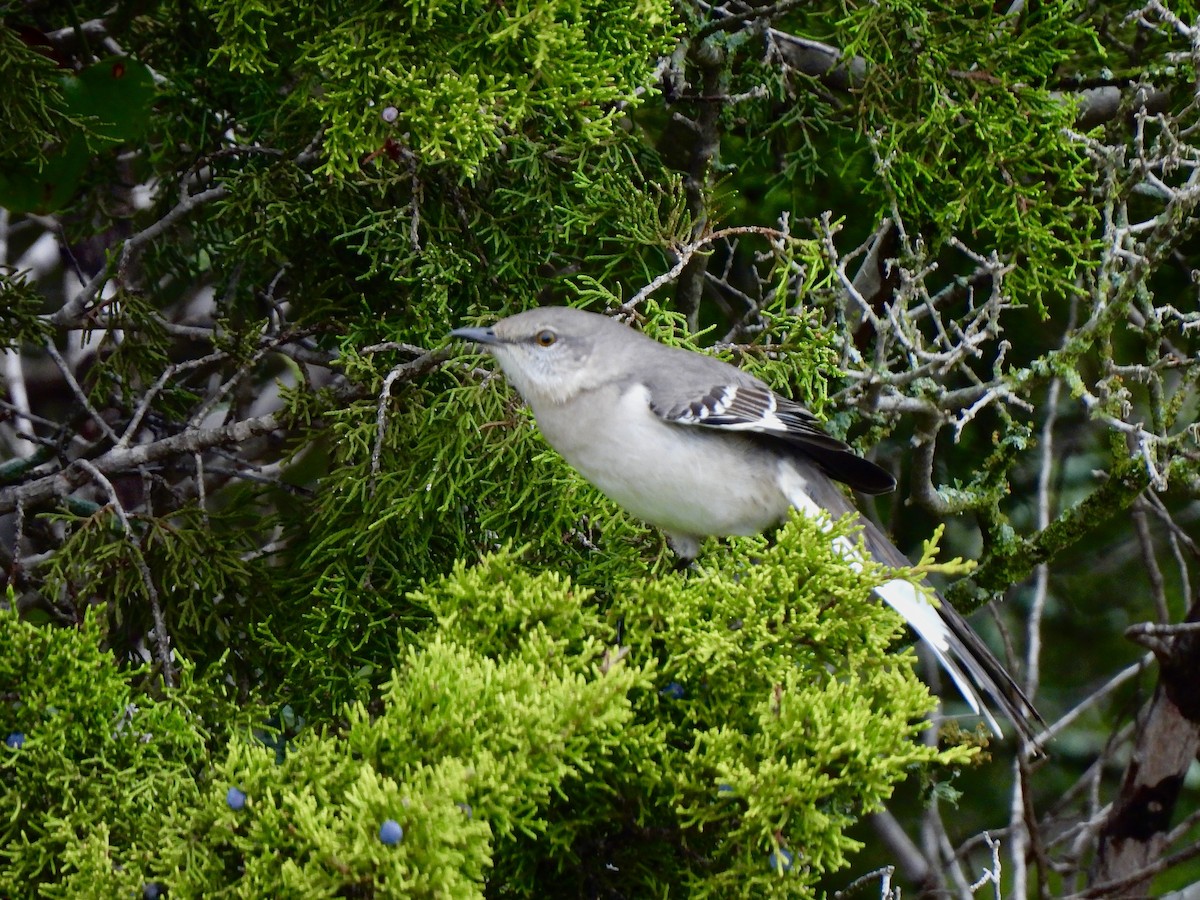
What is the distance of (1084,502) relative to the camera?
3486mm

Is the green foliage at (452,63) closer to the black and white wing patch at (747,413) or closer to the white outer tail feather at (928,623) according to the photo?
the black and white wing patch at (747,413)

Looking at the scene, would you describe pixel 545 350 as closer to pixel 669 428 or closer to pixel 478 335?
pixel 478 335

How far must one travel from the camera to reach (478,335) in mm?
2842

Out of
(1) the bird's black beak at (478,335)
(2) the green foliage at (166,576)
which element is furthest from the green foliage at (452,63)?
(2) the green foliage at (166,576)

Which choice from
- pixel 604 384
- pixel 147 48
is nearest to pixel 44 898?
pixel 604 384

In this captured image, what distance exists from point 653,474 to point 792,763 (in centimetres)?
89

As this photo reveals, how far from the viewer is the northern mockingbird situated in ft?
9.43

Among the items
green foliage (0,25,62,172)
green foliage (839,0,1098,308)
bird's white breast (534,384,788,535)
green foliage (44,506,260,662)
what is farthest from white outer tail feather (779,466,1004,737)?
green foliage (0,25,62,172)

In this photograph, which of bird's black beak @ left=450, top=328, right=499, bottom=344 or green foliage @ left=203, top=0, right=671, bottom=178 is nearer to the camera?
green foliage @ left=203, top=0, right=671, bottom=178

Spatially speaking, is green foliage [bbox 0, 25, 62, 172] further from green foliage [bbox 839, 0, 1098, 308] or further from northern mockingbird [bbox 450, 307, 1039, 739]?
green foliage [bbox 839, 0, 1098, 308]

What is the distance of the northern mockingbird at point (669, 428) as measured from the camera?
2.88 m

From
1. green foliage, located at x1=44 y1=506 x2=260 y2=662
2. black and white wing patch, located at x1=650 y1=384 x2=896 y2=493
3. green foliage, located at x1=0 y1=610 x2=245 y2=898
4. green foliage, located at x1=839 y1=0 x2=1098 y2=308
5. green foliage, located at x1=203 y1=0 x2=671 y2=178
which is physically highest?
green foliage, located at x1=203 y1=0 x2=671 y2=178

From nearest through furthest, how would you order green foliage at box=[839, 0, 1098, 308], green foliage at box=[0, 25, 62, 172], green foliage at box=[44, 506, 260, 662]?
green foliage at box=[44, 506, 260, 662]
green foliage at box=[0, 25, 62, 172]
green foliage at box=[839, 0, 1098, 308]

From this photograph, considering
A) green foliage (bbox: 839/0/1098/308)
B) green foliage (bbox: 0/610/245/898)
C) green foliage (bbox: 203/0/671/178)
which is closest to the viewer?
green foliage (bbox: 0/610/245/898)
